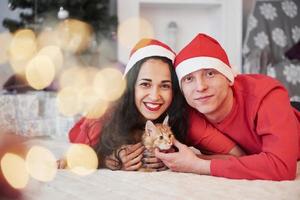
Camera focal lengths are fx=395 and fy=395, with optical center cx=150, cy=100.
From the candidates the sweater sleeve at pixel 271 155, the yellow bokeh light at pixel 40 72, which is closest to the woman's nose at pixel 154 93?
the sweater sleeve at pixel 271 155

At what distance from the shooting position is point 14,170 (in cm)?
77

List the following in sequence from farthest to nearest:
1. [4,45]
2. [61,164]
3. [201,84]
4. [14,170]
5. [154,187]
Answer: [4,45]
[61,164]
[201,84]
[154,187]
[14,170]

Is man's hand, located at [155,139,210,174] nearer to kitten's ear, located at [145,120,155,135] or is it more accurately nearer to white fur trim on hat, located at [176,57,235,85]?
kitten's ear, located at [145,120,155,135]

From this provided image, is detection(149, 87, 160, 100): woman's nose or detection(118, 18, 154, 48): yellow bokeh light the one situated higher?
detection(118, 18, 154, 48): yellow bokeh light

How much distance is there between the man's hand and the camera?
3.28 ft

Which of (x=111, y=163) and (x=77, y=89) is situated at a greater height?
(x=77, y=89)

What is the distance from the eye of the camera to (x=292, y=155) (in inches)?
37.7

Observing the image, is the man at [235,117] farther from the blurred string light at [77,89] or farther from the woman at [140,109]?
the blurred string light at [77,89]

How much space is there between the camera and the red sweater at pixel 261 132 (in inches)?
37.5

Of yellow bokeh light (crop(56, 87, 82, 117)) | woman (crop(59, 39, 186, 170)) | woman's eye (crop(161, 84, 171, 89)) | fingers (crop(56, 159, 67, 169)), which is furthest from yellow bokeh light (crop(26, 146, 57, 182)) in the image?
yellow bokeh light (crop(56, 87, 82, 117))

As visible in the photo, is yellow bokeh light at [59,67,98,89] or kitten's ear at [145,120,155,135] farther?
yellow bokeh light at [59,67,98,89]

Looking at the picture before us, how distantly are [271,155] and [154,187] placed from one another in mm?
296

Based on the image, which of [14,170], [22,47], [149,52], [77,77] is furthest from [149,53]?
[22,47]

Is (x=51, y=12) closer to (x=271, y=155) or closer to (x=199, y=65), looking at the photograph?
(x=199, y=65)
